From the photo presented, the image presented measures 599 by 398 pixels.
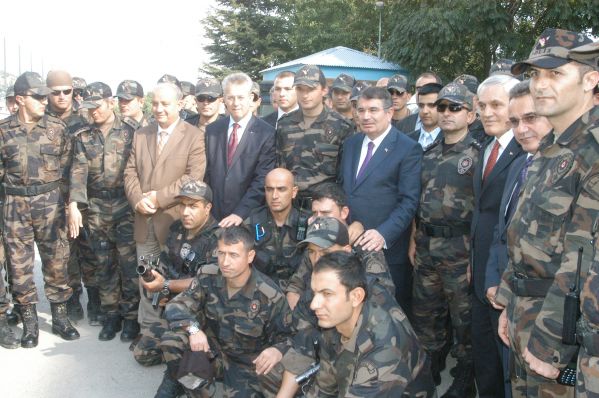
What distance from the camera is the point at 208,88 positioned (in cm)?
522

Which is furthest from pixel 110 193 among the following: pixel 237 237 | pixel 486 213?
pixel 486 213

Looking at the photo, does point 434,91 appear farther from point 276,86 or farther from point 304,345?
point 304,345

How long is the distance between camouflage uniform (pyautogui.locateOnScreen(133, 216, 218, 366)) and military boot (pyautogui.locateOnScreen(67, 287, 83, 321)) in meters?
1.20

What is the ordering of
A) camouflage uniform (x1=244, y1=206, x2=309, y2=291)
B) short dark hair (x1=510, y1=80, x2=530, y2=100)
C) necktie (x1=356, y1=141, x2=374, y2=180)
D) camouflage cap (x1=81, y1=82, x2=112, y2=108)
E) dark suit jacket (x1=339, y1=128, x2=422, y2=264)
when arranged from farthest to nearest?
camouflage cap (x1=81, y1=82, x2=112, y2=108) < camouflage uniform (x1=244, y1=206, x2=309, y2=291) < necktie (x1=356, y1=141, x2=374, y2=180) < dark suit jacket (x1=339, y1=128, x2=422, y2=264) < short dark hair (x1=510, y1=80, x2=530, y2=100)

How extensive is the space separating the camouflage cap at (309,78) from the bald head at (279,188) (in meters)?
0.80

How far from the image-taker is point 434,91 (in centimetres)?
442

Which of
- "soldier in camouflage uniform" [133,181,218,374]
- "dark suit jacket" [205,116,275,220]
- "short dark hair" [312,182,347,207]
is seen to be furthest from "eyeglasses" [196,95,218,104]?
"short dark hair" [312,182,347,207]

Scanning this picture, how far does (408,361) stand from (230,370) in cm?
141

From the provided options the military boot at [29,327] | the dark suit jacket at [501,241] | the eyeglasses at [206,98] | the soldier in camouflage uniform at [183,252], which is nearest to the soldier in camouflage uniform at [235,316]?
the soldier in camouflage uniform at [183,252]

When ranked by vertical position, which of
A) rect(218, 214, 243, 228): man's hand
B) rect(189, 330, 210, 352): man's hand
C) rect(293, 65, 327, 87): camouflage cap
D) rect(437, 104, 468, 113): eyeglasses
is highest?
rect(293, 65, 327, 87): camouflage cap

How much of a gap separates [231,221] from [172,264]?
59 cm

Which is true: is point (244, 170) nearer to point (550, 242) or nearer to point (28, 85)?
point (28, 85)

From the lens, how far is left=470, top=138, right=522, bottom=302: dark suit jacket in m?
3.25

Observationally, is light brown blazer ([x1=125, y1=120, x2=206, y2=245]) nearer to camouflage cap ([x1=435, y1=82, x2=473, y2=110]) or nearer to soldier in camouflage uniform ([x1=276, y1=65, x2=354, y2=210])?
soldier in camouflage uniform ([x1=276, y1=65, x2=354, y2=210])
